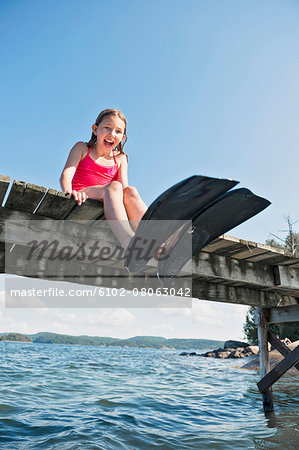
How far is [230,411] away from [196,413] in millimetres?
830

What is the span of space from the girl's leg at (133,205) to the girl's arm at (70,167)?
61 centimetres

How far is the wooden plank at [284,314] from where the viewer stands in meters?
6.45

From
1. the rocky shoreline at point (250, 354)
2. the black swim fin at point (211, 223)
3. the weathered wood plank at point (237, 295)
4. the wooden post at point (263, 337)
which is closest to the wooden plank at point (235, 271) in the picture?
the weathered wood plank at point (237, 295)

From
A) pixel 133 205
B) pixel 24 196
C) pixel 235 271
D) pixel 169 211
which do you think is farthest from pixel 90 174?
pixel 235 271

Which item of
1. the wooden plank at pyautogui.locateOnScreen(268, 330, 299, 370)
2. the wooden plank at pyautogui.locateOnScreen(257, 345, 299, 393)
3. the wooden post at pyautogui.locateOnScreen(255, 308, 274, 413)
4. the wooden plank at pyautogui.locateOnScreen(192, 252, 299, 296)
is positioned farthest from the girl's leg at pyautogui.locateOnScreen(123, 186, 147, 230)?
the wooden plank at pyautogui.locateOnScreen(268, 330, 299, 370)

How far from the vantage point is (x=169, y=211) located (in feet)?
8.34

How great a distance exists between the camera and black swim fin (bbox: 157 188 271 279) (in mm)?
2635

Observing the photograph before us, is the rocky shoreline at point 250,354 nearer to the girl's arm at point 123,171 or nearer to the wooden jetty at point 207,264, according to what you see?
the wooden jetty at point 207,264

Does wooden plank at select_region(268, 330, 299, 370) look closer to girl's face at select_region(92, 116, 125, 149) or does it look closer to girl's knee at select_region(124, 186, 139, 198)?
girl's knee at select_region(124, 186, 139, 198)

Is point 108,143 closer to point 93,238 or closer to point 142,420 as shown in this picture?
point 93,238

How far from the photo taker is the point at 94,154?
370 cm

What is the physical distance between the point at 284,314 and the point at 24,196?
6.00 m

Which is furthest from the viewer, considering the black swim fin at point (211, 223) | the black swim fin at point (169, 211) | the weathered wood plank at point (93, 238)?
the weathered wood plank at point (93, 238)

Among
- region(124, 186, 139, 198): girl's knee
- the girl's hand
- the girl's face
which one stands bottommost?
the girl's hand
